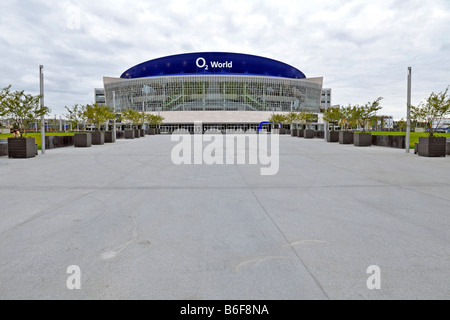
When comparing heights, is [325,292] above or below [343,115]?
below

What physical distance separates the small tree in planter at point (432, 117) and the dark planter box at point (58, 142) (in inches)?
983

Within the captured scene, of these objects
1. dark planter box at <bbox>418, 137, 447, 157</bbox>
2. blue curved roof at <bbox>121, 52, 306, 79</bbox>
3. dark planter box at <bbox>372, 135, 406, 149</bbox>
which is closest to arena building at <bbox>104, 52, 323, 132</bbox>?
blue curved roof at <bbox>121, 52, 306, 79</bbox>

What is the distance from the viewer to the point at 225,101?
93.7 meters

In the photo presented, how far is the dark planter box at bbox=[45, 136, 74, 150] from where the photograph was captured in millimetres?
22812

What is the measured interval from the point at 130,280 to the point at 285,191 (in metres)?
5.20

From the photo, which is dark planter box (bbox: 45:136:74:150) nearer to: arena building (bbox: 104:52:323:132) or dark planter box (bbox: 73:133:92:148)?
dark planter box (bbox: 73:133:92:148)

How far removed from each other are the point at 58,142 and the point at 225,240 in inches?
954

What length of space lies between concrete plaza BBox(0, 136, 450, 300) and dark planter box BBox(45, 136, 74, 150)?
16435 millimetres

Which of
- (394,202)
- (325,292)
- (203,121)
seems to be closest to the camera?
(325,292)
